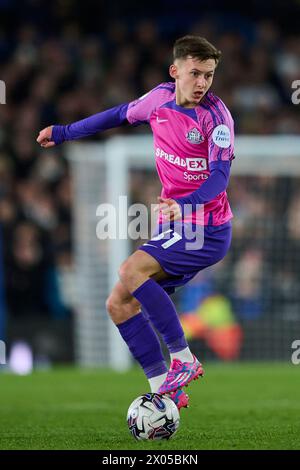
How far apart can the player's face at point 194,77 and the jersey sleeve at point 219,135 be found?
5.0 inches

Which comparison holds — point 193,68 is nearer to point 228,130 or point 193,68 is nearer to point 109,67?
point 228,130

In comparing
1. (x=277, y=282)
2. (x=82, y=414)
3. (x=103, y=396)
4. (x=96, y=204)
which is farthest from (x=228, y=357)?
(x=82, y=414)

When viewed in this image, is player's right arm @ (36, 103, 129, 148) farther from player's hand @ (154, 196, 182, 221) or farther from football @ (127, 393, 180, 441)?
football @ (127, 393, 180, 441)

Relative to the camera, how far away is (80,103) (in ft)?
53.5

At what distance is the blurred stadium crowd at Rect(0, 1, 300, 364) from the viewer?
535 inches

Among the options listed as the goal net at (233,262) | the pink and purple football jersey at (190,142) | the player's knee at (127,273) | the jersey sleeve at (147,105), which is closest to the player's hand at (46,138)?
the jersey sleeve at (147,105)

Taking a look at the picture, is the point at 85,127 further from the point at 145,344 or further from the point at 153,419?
the point at 153,419

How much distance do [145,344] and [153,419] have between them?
1.76ft

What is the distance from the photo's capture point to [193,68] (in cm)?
652

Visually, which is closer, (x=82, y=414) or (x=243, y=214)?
(x=82, y=414)

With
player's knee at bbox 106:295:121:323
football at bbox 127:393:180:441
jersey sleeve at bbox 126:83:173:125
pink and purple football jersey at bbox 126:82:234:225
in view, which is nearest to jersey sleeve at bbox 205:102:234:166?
pink and purple football jersey at bbox 126:82:234:225

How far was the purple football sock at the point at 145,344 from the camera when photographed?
674cm

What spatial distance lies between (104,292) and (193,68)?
23.0 ft

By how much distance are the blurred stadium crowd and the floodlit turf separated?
143 cm
